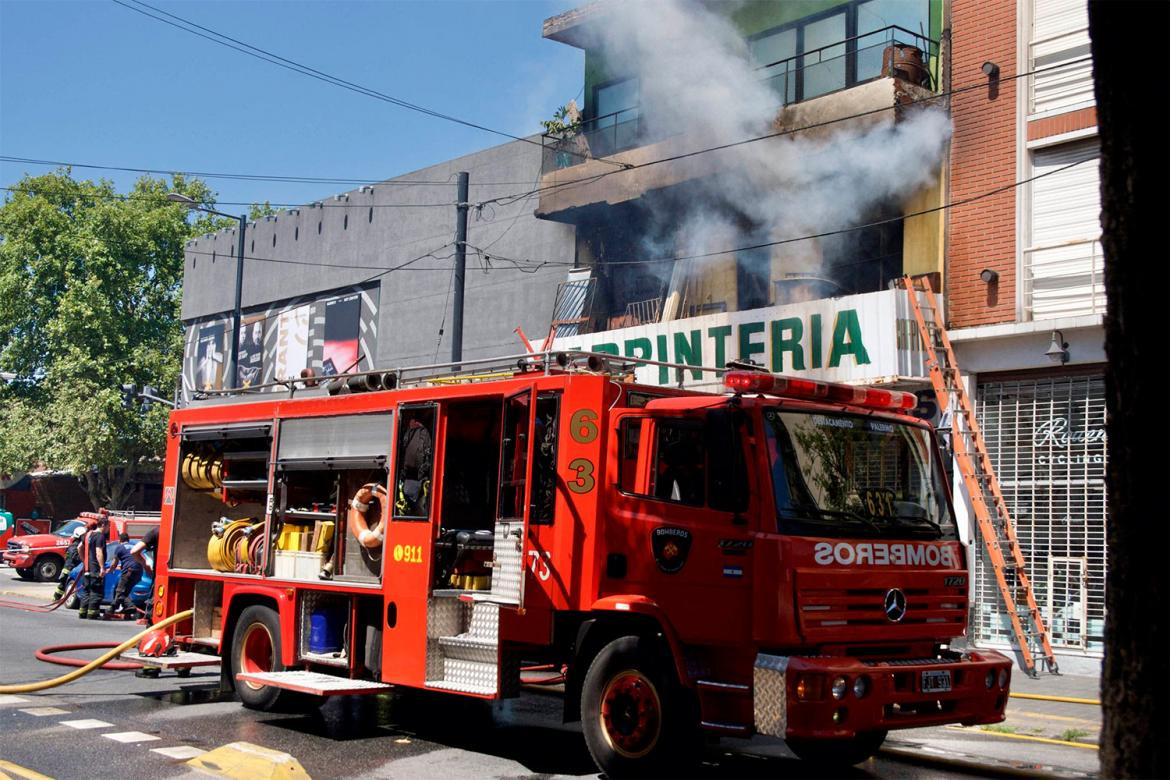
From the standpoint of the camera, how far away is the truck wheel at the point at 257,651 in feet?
36.0

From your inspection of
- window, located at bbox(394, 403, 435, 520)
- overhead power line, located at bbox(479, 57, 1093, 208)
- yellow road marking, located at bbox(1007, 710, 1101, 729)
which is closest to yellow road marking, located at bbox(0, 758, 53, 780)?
window, located at bbox(394, 403, 435, 520)

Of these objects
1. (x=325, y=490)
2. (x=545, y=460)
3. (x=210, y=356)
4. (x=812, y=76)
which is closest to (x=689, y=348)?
(x=812, y=76)

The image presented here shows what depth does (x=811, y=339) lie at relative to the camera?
17781 mm

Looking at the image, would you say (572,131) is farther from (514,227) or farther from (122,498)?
(122,498)

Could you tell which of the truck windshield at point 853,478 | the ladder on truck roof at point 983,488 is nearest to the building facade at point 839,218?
the ladder on truck roof at point 983,488

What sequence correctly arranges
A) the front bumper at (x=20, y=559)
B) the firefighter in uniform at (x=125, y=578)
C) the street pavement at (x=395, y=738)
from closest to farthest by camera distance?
the street pavement at (x=395, y=738) → the firefighter in uniform at (x=125, y=578) → the front bumper at (x=20, y=559)

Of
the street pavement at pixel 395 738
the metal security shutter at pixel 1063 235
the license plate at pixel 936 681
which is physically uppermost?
the metal security shutter at pixel 1063 235

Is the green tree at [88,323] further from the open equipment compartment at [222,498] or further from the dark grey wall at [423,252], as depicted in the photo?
the open equipment compartment at [222,498]

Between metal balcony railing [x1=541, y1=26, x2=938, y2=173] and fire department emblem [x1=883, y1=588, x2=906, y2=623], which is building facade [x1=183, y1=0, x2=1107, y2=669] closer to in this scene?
metal balcony railing [x1=541, y1=26, x2=938, y2=173]

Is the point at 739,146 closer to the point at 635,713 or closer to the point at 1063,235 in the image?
the point at 1063,235

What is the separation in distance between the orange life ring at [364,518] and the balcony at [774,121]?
10.4 meters

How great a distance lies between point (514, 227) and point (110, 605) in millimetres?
10899

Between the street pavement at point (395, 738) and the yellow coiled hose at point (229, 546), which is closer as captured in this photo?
the street pavement at point (395, 738)

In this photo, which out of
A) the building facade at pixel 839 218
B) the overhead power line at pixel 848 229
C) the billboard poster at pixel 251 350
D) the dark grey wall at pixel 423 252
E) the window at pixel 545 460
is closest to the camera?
the window at pixel 545 460
